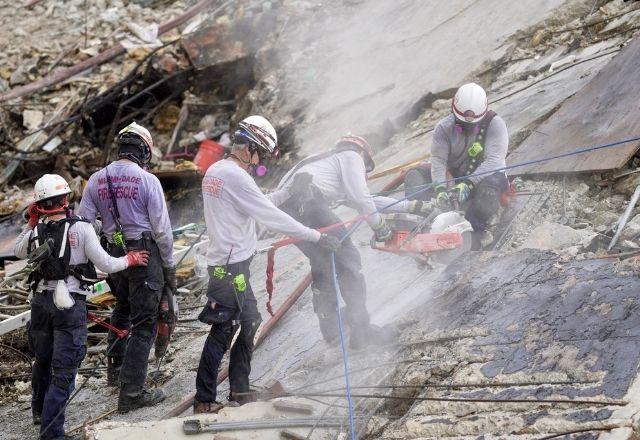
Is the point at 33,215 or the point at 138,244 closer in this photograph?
the point at 33,215

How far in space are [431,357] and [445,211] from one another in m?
2.11

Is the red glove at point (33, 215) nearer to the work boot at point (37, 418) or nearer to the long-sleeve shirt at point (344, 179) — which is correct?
the work boot at point (37, 418)

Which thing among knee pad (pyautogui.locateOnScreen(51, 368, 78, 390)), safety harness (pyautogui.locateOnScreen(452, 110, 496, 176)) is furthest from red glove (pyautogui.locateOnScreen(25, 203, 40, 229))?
safety harness (pyautogui.locateOnScreen(452, 110, 496, 176))

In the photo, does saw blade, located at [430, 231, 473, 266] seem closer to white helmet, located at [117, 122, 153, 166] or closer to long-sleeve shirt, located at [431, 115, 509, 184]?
long-sleeve shirt, located at [431, 115, 509, 184]

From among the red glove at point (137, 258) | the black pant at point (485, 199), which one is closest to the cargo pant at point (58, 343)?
the red glove at point (137, 258)

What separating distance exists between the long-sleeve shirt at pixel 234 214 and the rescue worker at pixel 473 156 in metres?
1.98

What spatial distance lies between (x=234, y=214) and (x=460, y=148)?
279 cm

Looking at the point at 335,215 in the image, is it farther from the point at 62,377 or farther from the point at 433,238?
the point at 62,377

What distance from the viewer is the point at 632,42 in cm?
853

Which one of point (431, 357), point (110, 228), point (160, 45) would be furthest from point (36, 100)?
point (431, 357)

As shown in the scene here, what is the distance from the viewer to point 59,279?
5504 millimetres

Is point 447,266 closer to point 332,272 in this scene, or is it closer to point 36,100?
point 332,272

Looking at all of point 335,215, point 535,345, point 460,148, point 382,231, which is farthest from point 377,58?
point 535,345

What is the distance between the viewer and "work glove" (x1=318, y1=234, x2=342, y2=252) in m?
5.48
